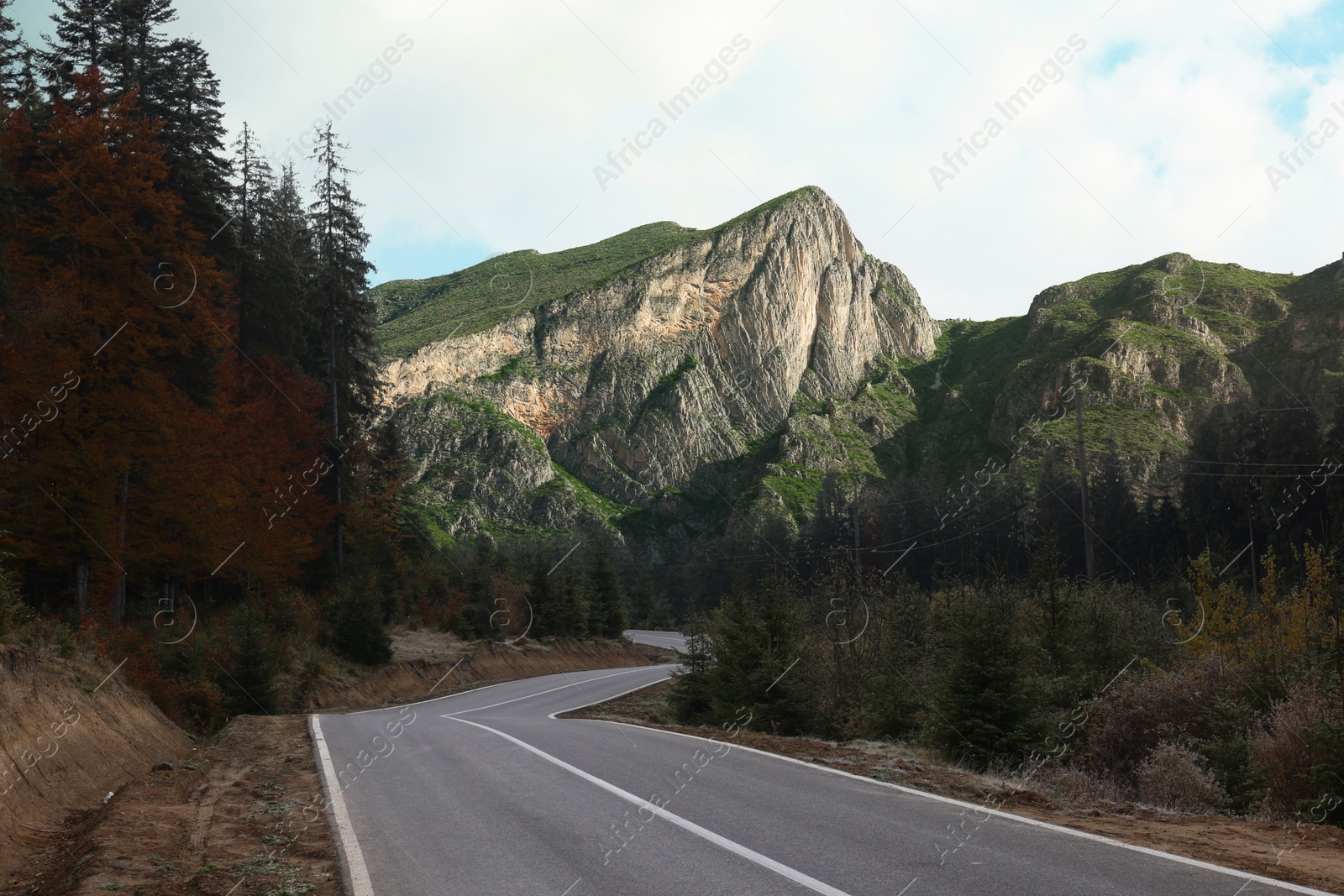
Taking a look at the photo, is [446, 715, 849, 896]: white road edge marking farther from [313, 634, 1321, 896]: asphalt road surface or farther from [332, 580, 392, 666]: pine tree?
[332, 580, 392, 666]: pine tree

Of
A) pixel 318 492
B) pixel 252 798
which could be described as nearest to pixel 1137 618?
pixel 252 798

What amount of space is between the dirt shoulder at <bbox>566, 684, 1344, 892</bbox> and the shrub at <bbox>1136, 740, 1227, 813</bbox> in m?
1.70

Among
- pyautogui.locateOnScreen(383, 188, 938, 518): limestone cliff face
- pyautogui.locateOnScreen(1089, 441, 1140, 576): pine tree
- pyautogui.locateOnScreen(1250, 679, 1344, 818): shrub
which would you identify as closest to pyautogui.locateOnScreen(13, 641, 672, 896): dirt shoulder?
pyautogui.locateOnScreen(1250, 679, 1344, 818): shrub

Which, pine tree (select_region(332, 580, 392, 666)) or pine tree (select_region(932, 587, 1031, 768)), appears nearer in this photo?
pine tree (select_region(932, 587, 1031, 768))

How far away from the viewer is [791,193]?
189750 millimetres

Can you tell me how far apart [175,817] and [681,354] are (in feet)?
530

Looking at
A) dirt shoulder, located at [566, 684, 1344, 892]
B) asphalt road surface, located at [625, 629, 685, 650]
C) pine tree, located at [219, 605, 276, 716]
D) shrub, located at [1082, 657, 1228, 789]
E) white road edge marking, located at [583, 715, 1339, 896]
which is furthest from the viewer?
asphalt road surface, located at [625, 629, 685, 650]

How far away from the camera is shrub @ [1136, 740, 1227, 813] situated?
32.2ft

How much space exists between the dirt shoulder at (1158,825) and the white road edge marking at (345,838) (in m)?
5.67

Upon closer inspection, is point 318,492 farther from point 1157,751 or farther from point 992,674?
point 1157,751

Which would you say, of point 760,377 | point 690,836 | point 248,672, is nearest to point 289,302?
point 248,672

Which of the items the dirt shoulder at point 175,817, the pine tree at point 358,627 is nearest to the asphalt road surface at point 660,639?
the pine tree at point 358,627

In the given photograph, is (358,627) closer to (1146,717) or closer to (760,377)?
(1146,717)

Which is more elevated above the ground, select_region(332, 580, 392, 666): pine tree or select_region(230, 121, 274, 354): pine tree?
select_region(230, 121, 274, 354): pine tree
